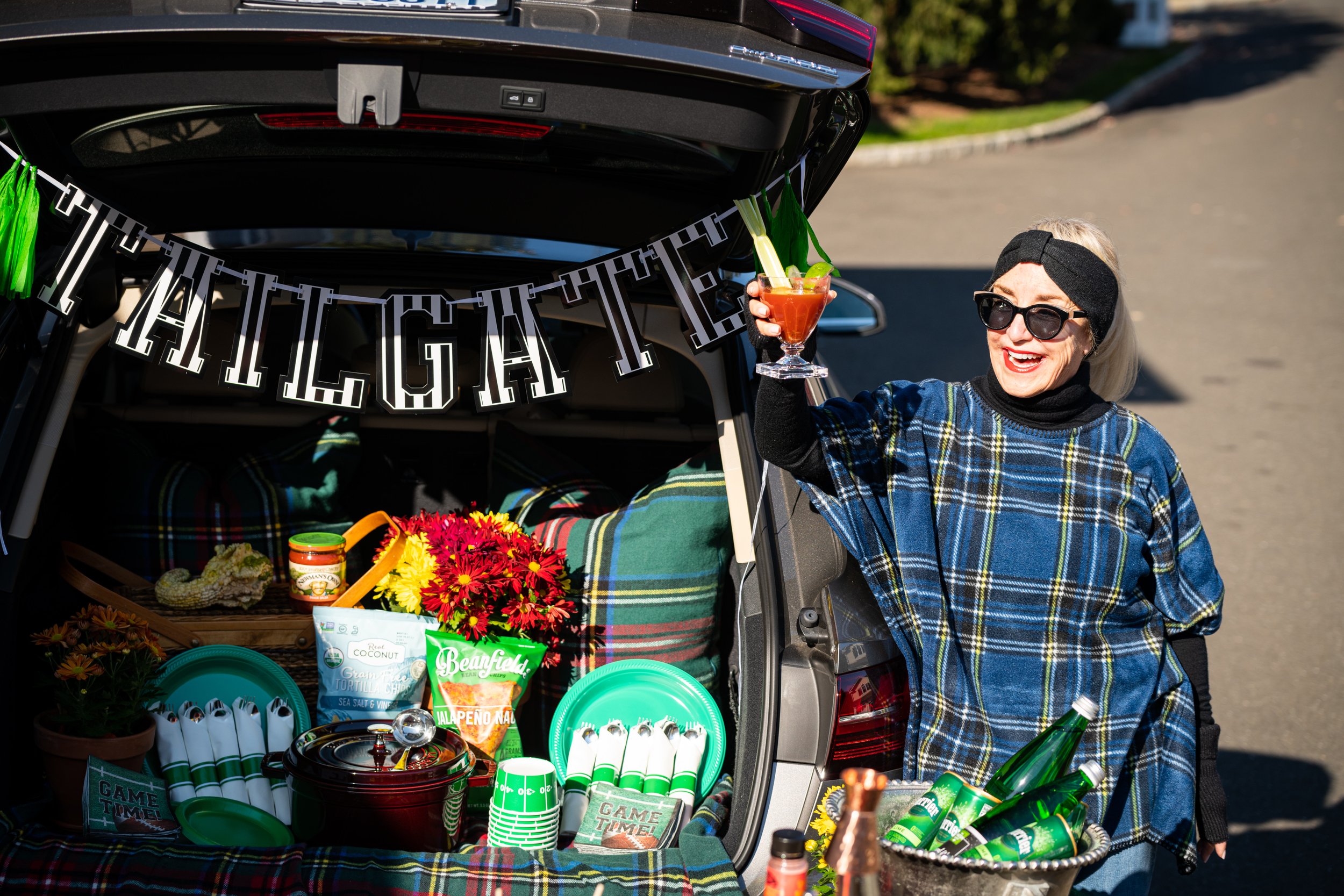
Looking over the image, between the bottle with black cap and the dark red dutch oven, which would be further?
the dark red dutch oven

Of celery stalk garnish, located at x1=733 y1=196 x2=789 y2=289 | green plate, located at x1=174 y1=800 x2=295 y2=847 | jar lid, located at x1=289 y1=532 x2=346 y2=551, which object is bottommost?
green plate, located at x1=174 y1=800 x2=295 y2=847

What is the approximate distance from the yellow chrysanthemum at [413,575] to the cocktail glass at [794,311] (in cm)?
106

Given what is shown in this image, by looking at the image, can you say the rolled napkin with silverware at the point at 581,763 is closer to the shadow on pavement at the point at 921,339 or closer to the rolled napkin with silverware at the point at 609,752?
the rolled napkin with silverware at the point at 609,752

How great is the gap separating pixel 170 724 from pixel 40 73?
1312mm

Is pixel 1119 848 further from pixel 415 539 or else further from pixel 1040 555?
pixel 415 539

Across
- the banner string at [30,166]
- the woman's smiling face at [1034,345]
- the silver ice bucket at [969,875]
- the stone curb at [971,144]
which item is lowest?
the silver ice bucket at [969,875]

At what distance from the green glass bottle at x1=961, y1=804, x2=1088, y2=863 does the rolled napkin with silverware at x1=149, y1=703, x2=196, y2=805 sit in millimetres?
1635

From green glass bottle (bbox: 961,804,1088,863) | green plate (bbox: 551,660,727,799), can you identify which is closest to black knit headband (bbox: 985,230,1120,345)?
green glass bottle (bbox: 961,804,1088,863)

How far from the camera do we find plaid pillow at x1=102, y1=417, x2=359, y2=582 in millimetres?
3102

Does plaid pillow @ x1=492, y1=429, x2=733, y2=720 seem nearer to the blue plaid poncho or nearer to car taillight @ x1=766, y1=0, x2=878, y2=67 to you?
the blue plaid poncho

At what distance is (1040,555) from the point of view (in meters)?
2.27

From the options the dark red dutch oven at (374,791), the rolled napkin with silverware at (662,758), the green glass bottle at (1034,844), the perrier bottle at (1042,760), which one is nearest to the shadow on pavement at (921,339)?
the rolled napkin with silverware at (662,758)

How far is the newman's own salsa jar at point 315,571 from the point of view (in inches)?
117

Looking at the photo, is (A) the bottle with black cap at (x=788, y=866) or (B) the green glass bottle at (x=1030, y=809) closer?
(A) the bottle with black cap at (x=788, y=866)
